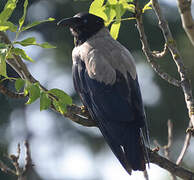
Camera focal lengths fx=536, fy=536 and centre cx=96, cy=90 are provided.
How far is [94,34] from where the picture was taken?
19.9 ft

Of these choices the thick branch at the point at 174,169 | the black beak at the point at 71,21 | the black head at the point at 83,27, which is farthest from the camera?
the black head at the point at 83,27

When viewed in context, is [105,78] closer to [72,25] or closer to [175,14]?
[72,25]

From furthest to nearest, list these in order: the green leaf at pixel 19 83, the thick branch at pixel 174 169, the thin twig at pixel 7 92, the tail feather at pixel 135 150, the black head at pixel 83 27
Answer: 1. the black head at pixel 83 27
2. the tail feather at pixel 135 150
3. the thick branch at pixel 174 169
4. the thin twig at pixel 7 92
5. the green leaf at pixel 19 83

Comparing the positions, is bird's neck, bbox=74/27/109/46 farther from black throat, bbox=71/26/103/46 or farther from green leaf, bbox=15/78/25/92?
green leaf, bbox=15/78/25/92

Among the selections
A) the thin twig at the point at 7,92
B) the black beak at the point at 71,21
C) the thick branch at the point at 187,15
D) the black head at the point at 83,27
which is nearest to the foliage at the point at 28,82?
the thin twig at the point at 7,92

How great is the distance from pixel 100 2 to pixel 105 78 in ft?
4.81

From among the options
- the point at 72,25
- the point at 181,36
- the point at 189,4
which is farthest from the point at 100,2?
the point at 181,36

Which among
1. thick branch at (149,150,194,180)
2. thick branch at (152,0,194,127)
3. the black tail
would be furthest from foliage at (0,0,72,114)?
the black tail

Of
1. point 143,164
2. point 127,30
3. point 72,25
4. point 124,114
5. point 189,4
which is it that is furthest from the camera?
point 127,30

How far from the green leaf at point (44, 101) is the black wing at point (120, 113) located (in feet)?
4.27

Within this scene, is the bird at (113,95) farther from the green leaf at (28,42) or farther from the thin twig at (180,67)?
the green leaf at (28,42)

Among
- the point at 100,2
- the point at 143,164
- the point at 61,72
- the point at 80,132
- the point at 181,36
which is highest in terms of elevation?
the point at 100,2

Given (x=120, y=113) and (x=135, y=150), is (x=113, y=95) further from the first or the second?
(x=135, y=150)

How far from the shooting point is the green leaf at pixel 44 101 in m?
3.59
